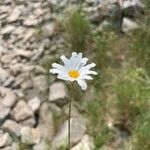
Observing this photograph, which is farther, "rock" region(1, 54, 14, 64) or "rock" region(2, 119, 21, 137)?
"rock" region(1, 54, 14, 64)

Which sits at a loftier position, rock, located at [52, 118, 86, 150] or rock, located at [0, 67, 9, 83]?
rock, located at [0, 67, 9, 83]

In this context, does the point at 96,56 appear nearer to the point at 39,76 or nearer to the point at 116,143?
the point at 39,76

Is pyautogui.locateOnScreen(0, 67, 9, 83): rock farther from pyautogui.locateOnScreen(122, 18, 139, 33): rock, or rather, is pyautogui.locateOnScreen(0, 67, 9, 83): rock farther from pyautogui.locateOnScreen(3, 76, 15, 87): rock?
pyautogui.locateOnScreen(122, 18, 139, 33): rock

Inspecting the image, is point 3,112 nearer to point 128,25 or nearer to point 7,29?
point 7,29

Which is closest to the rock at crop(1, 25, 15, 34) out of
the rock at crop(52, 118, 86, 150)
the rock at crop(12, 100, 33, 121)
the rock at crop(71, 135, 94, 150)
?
the rock at crop(12, 100, 33, 121)

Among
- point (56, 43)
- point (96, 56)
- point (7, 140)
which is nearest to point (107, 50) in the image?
point (96, 56)

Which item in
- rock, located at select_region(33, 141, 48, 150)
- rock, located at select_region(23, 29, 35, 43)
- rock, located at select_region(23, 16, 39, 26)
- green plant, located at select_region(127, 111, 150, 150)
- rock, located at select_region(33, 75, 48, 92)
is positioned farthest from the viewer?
rock, located at select_region(23, 16, 39, 26)
